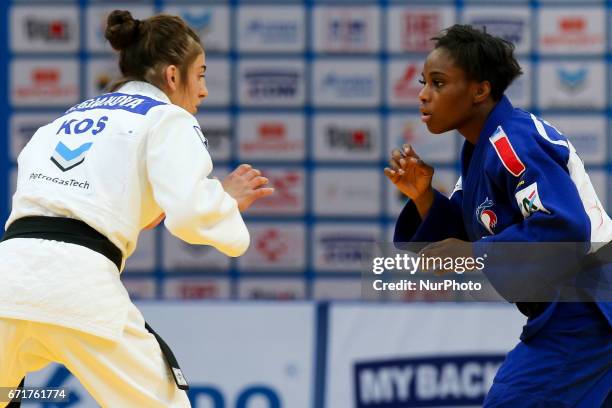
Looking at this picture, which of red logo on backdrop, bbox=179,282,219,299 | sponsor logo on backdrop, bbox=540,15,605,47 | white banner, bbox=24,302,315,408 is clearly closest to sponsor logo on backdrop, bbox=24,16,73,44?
red logo on backdrop, bbox=179,282,219,299

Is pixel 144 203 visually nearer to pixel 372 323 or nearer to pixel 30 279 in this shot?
pixel 30 279

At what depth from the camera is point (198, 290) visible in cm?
791

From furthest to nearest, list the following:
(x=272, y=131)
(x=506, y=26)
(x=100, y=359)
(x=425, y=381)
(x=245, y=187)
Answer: (x=272, y=131), (x=506, y=26), (x=425, y=381), (x=245, y=187), (x=100, y=359)

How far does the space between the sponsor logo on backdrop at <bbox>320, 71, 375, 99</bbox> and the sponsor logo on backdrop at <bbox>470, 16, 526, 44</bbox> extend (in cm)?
81

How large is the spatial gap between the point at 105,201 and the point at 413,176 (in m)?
1.08

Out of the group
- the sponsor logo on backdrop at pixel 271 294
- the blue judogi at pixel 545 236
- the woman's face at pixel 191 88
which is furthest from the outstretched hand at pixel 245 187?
the sponsor logo on backdrop at pixel 271 294

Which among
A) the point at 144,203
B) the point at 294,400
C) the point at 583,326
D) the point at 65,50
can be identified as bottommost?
the point at 294,400

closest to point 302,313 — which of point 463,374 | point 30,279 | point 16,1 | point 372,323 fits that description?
point 372,323

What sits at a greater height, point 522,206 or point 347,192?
point 522,206

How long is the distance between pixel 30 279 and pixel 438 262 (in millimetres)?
1222

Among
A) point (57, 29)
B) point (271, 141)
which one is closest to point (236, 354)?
point (271, 141)

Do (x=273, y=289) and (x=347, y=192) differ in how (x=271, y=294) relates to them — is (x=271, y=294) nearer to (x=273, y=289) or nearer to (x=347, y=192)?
(x=273, y=289)

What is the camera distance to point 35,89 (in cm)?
798

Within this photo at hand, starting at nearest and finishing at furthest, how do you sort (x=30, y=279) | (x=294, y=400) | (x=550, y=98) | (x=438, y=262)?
1. (x=30, y=279)
2. (x=438, y=262)
3. (x=294, y=400)
4. (x=550, y=98)
